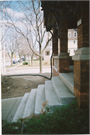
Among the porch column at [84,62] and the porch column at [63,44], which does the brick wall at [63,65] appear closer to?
the porch column at [63,44]

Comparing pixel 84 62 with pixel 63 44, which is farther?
pixel 63 44

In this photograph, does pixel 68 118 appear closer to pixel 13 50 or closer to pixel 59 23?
pixel 59 23

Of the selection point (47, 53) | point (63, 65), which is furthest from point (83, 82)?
point (47, 53)

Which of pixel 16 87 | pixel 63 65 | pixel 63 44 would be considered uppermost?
pixel 63 44

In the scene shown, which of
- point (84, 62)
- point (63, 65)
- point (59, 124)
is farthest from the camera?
point (63, 65)

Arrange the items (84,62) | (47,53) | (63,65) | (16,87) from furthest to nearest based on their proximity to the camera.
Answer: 1. (47,53)
2. (16,87)
3. (63,65)
4. (84,62)

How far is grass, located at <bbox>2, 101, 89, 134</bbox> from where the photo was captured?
2211mm

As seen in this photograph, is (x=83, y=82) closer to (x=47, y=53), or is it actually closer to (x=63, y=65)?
(x=63, y=65)

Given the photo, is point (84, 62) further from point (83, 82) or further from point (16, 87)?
point (16, 87)

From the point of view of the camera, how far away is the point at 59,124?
229cm

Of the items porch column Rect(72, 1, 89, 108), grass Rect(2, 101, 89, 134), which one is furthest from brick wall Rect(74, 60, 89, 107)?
grass Rect(2, 101, 89, 134)

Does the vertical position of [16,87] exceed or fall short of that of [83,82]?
it falls short

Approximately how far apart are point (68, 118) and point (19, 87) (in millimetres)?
5940

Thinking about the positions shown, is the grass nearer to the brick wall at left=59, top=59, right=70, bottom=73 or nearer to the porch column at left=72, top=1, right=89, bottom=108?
the porch column at left=72, top=1, right=89, bottom=108
